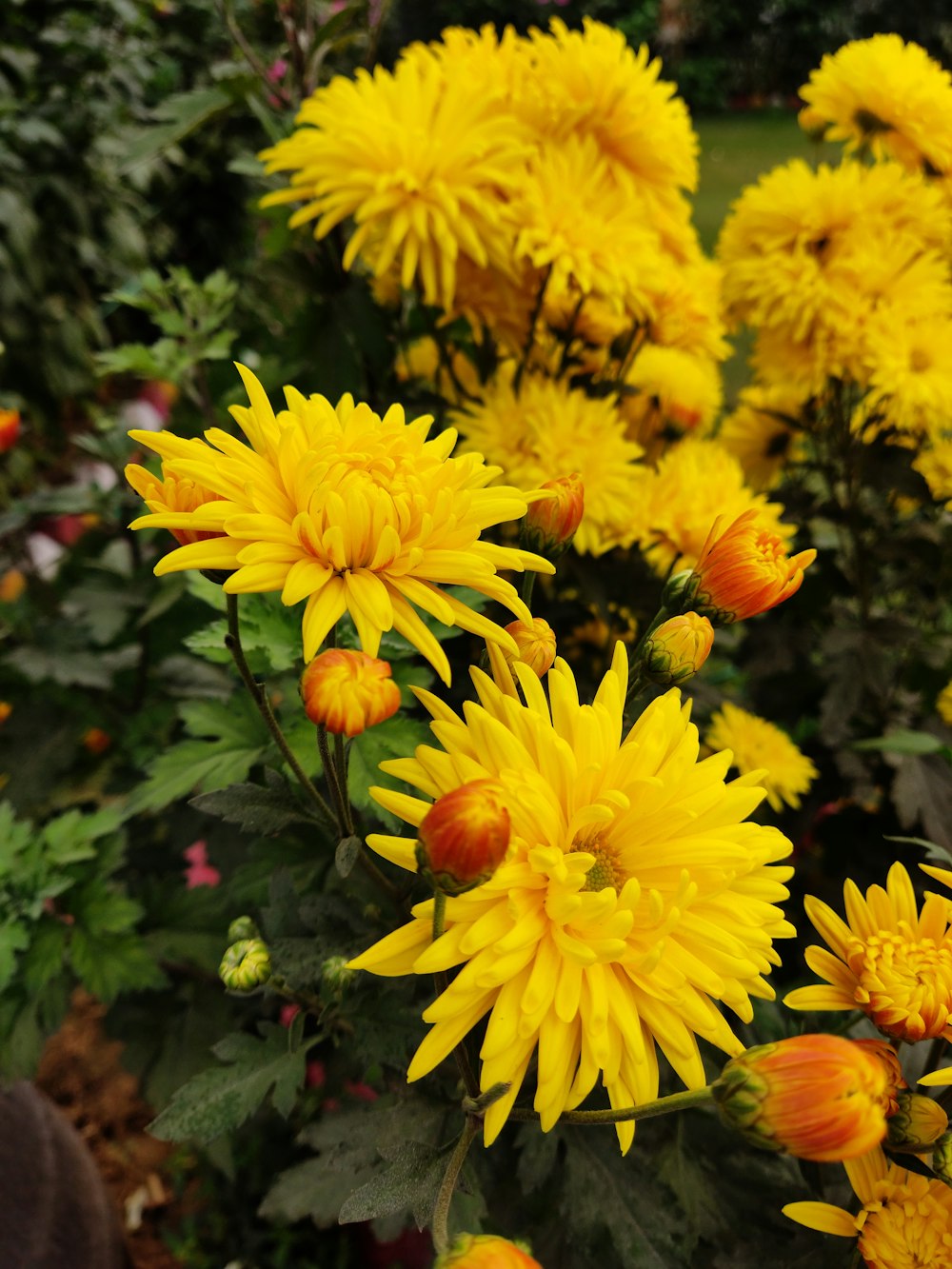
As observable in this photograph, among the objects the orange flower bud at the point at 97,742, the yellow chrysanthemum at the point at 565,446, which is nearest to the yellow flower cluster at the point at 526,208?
the yellow chrysanthemum at the point at 565,446

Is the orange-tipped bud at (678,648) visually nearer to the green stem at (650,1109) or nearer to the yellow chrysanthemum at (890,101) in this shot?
the green stem at (650,1109)

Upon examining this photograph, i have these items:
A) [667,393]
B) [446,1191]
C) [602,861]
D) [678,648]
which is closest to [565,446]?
[667,393]

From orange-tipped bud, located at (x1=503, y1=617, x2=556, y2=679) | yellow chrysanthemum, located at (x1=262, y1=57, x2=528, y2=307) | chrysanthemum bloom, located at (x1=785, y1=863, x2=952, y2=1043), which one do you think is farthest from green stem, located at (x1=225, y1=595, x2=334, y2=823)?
yellow chrysanthemum, located at (x1=262, y1=57, x2=528, y2=307)

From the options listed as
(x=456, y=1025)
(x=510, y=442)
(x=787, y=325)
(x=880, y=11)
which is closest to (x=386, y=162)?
(x=510, y=442)

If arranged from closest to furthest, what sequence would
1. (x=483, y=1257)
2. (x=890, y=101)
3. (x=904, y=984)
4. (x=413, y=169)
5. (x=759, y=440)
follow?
(x=483, y=1257), (x=904, y=984), (x=413, y=169), (x=890, y=101), (x=759, y=440)

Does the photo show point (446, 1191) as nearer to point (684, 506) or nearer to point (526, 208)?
point (684, 506)

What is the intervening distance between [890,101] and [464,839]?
1350 mm

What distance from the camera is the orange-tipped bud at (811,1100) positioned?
50 cm

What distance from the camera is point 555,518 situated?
28.9 inches

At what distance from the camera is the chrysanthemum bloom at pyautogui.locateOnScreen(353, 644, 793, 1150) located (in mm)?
548

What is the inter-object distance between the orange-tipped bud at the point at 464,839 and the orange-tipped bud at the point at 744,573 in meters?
0.30

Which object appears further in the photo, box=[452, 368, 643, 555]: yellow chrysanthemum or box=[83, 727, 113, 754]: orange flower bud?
box=[83, 727, 113, 754]: orange flower bud

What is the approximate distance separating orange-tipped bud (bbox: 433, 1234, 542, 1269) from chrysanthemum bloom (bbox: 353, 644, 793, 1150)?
7cm

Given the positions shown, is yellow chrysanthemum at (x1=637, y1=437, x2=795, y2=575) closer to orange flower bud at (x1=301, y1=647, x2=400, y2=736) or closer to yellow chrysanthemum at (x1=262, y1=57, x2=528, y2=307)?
yellow chrysanthemum at (x1=262, y1=57, x2=528, y2=307)
